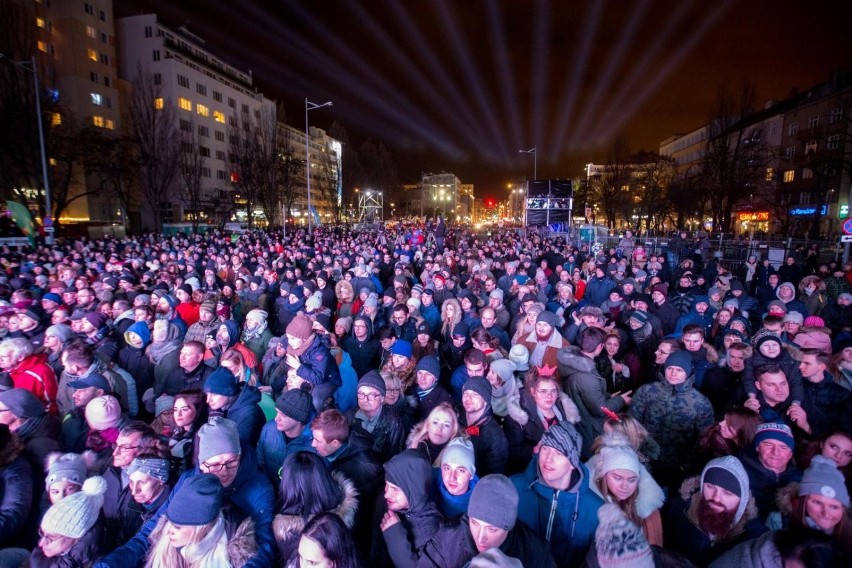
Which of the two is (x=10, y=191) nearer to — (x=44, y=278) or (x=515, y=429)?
(x=44, y=278)

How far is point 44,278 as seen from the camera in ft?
32.3

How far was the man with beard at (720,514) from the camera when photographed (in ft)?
7.96

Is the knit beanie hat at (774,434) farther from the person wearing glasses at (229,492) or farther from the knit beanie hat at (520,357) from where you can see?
the person wearing glasses at (229,492)

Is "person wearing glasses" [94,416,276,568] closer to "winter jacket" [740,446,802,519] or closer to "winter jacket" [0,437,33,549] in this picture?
"winter jacket" [0,437,33,549]

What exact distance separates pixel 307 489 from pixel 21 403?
2.56 m

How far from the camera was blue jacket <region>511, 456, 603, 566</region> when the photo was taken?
8.34 feet

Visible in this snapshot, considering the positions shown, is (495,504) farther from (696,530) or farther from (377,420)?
(377,420)

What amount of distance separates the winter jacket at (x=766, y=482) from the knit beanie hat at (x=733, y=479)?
1.62 ft

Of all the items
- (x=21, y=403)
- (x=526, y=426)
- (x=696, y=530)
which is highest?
(x=21, y=403)

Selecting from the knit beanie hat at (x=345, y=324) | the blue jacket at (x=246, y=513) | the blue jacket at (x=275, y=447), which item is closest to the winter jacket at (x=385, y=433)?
the blue jacket at (x=275, y=447)

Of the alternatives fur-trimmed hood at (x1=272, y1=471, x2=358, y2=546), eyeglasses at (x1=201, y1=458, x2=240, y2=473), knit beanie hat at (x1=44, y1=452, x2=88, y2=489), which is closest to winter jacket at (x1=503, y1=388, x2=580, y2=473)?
fur-trimmed hood at (x1=272, y1=471, x2=358, y2=546)

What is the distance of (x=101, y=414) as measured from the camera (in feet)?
10.9

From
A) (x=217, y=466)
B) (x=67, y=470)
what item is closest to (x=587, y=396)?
(x=217, y=466)

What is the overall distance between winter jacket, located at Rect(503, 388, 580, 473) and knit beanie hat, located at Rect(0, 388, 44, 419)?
12.3ft
